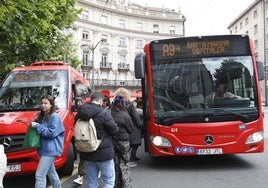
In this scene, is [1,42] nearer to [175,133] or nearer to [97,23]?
[175,133]

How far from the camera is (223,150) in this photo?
827cm

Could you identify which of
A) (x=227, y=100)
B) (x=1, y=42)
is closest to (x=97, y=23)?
(x=1, y=42)

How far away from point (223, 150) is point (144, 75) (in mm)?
2321

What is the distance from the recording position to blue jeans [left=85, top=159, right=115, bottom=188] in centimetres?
557

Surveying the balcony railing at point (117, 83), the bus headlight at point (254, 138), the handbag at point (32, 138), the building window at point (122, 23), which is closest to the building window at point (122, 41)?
the building window at point (122, 23)

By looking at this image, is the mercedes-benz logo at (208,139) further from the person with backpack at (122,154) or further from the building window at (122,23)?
the building window at (122,23)

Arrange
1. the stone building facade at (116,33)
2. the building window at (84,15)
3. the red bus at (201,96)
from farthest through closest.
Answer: the stone building facade at (116,33) → the building window at (84,15) → the red bus at (201,96)

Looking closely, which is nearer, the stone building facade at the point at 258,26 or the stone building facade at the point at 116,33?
the stone building facade at the point at 258,26

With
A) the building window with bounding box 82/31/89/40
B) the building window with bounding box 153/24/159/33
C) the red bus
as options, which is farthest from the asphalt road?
the building window with bounding box 153/24/159/33

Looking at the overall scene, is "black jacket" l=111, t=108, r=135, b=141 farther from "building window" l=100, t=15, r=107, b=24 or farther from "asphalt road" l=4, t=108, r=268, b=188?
"building window" l=100, t=15, r=107, b=24

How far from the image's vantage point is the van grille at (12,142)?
6.96 m

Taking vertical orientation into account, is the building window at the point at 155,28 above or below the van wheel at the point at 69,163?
above

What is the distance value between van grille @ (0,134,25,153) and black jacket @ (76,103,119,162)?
1.99 m

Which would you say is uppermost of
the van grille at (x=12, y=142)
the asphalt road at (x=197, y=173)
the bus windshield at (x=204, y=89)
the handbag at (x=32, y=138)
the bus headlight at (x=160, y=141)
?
the bus windshield at (x=204, y=89)
